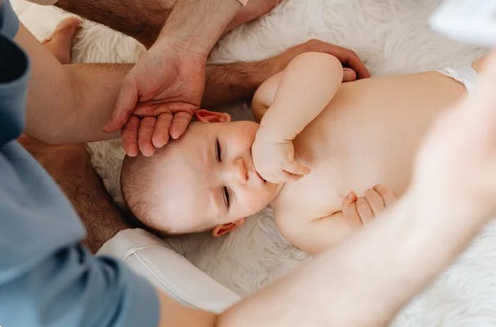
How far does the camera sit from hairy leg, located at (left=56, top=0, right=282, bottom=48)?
4.93ft

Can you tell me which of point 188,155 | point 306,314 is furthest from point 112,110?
point 306,314

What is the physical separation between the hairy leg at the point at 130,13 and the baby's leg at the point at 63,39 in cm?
4

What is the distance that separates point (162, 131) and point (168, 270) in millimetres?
233

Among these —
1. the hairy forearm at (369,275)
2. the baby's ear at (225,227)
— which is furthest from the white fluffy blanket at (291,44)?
the hairy forearm at (369,275)

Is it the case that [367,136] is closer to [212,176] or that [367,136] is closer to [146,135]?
[212,176]

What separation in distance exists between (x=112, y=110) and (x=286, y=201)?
35cm

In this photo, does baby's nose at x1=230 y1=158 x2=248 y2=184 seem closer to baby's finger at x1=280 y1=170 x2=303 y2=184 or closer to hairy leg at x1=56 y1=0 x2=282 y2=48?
baby's finger at x1=280 y1=170 x2=303 y2=184

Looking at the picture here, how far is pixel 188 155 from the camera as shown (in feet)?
3.99

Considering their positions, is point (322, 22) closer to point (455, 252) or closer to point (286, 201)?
point (286, 201)

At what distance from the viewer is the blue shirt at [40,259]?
636mm

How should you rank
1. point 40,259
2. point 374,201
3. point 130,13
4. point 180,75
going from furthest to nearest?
point 130,13 < point 180,75 < point 374,201 < point 40,259

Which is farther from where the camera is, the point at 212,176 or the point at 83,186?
the point at 83,186

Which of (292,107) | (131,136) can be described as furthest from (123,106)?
(292,107)

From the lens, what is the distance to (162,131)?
1.23 m
